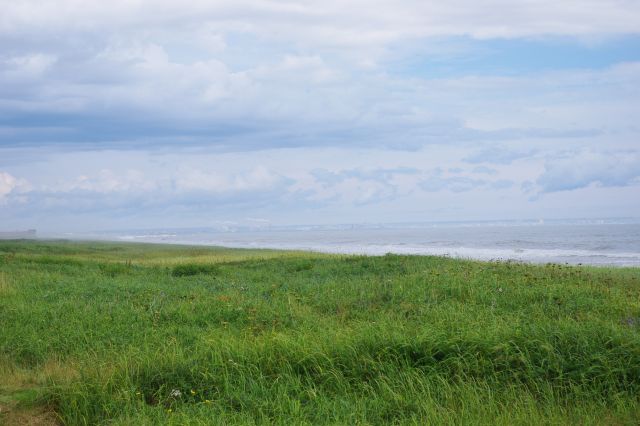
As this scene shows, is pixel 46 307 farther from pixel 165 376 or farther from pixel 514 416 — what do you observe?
pixel 514 416

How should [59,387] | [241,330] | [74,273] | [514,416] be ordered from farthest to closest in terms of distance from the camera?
1. [74,273]
2. [241,330]
3. [59,387]
4. [514,416]

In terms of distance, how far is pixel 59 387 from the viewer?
7.41 meters

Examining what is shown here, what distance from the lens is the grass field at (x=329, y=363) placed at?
6.82 metres

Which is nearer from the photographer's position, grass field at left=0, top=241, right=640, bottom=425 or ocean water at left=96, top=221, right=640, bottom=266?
grass field at left=0, top=241, right=640, bottom=425

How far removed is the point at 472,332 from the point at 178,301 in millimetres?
6511

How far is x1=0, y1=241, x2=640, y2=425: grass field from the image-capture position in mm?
6816

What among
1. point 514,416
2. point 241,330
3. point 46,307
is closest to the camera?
point 514,416

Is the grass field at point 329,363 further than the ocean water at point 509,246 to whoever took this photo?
No

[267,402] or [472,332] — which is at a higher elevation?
[472,332]

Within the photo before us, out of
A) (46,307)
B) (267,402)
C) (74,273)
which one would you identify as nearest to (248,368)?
(267,402)

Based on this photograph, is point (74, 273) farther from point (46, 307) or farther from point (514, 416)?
point (514, 416)

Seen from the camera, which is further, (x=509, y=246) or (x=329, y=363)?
(x=509, y=246)

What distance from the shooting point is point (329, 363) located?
310 inches

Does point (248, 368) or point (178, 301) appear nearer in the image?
point (248, 368)
